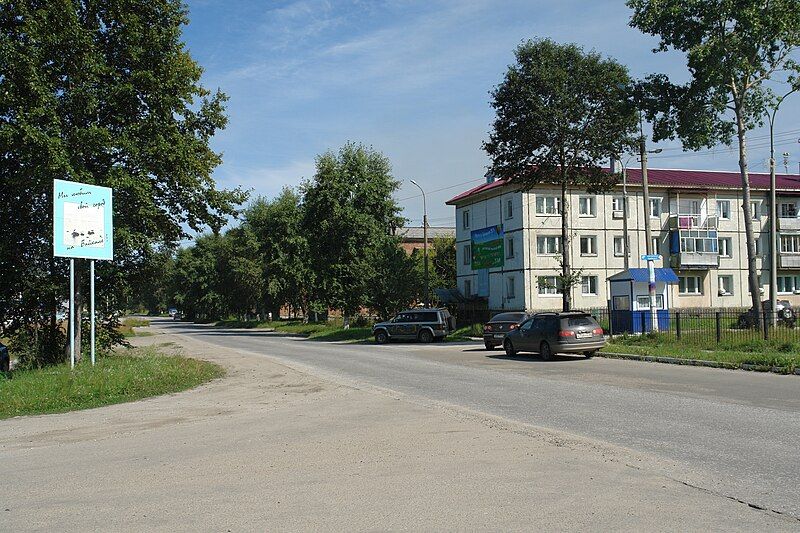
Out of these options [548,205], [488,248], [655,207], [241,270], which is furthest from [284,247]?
[655,207]

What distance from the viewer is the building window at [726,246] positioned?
53.2 metres

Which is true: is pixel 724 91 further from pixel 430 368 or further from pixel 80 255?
pixel 80 255

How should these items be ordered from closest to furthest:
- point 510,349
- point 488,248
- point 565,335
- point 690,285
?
point 565,335 → point 510,349 → point 488,248 → point 690,285

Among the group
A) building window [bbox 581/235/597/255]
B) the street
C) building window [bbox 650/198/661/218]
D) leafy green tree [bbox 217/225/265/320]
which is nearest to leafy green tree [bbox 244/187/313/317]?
leafy green tree [bbox 217/225/265/320]

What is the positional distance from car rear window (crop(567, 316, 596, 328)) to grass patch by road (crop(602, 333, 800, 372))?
1643 millimetres

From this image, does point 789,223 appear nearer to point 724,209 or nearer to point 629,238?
point 724,209

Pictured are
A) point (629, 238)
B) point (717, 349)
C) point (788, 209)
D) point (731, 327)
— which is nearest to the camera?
point (717, 349)

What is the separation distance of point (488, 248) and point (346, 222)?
10600 mm

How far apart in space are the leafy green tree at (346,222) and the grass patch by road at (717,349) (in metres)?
26.0

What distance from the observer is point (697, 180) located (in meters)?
54.8

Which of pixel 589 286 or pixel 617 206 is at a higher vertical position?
pixel 617 206

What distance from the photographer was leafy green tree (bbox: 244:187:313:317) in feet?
204

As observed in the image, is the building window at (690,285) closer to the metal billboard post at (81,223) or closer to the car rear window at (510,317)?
the car rear window at (510,317)

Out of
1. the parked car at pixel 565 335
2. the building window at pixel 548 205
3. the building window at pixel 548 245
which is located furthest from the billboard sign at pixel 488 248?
the parked car at pixel 565 335
